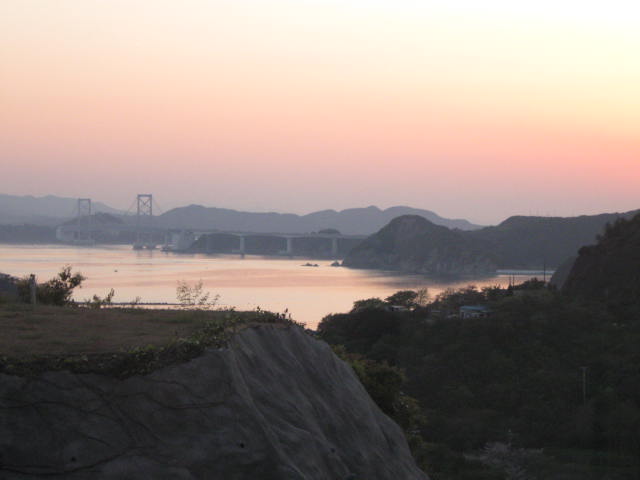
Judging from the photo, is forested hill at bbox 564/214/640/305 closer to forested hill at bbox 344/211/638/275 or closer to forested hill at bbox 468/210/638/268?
forested hill at bbox 344/211/638/275

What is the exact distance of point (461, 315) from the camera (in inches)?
1919

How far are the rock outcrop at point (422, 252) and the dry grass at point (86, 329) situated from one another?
121 metres

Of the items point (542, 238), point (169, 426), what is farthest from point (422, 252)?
point (169, 426)

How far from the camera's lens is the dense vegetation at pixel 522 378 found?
27188 millimetres

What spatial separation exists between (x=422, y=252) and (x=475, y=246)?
9703 millimetres

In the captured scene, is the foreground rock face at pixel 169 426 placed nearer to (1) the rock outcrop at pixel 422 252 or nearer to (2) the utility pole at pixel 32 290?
(2) the utility pole at pixel 32 290

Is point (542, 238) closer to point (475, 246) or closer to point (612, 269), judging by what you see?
point (475, 246)

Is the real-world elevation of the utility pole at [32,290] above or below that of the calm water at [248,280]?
above

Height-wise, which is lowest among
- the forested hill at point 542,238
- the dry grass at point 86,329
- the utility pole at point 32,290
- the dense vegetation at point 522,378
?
the dense vegetation at point 522,378

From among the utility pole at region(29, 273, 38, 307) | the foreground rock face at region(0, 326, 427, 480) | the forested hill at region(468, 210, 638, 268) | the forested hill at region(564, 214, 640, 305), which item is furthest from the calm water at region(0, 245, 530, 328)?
the foreground rock face at region(0, 326, 427, 480)

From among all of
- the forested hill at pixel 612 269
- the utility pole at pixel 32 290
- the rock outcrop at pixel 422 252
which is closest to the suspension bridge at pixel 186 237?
the rock outcrop at pixel 422 252

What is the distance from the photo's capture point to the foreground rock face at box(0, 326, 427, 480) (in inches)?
256

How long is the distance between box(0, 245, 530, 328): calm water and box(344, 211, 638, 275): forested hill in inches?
415

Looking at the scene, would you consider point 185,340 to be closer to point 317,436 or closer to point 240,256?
point 317,436
